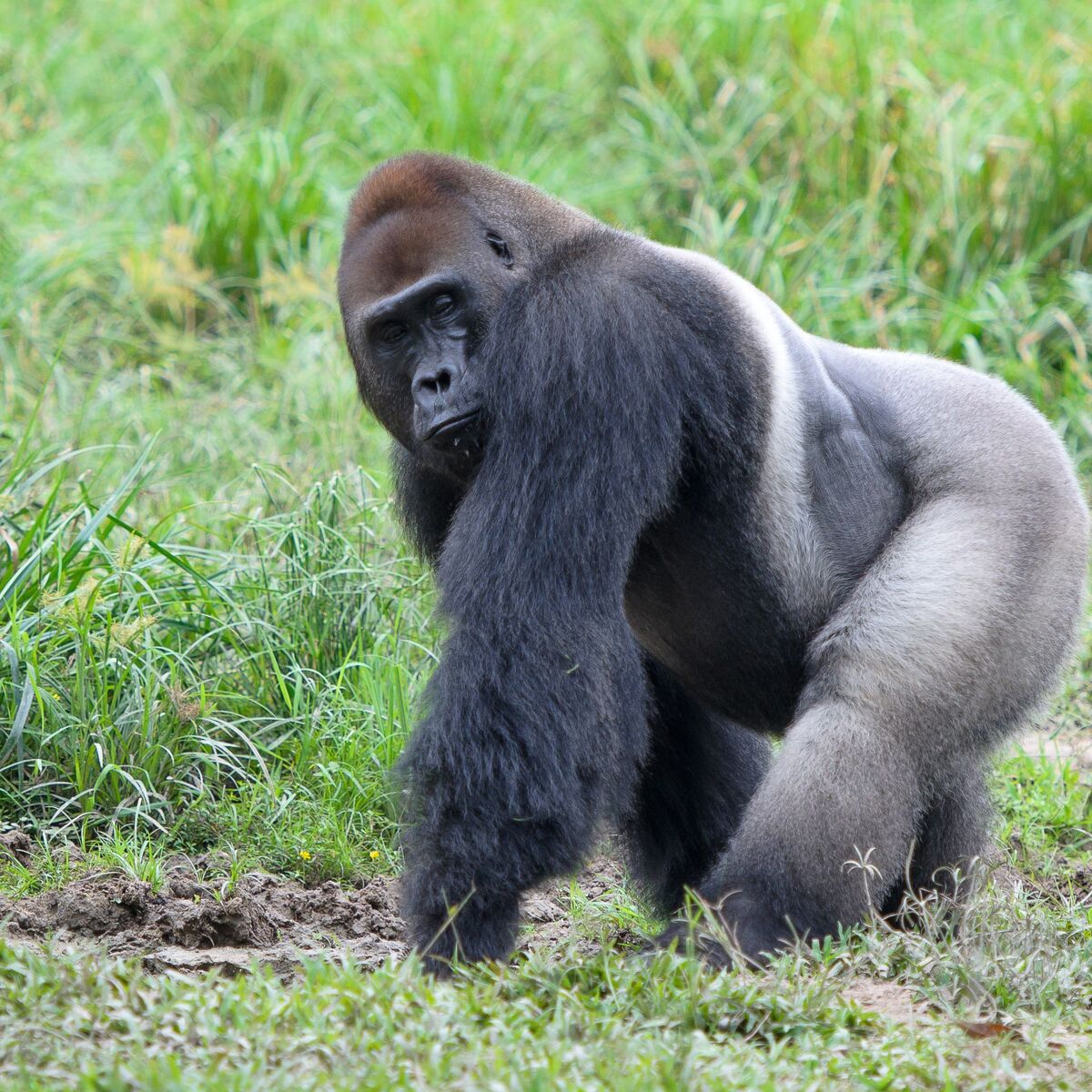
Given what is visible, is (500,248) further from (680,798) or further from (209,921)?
(209,921)

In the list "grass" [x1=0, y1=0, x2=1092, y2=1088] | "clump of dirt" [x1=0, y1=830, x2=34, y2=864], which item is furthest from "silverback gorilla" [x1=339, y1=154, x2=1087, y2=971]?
"clump of dirt" [x1=0, y1=830, x2=34, y2=864]

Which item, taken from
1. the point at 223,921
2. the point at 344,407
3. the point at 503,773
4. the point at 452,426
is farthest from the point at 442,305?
the point at 344,407

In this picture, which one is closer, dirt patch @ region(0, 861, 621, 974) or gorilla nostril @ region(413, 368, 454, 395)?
gorilla nostril @ region(413, 368, 454, 395)

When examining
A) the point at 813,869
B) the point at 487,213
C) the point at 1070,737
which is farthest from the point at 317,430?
the point at 813,869

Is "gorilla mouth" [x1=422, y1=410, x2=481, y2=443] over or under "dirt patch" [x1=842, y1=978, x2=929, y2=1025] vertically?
over

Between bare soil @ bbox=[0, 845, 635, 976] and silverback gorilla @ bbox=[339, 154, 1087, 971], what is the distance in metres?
0.59

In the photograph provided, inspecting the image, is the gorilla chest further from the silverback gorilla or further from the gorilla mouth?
the gorilla mouth

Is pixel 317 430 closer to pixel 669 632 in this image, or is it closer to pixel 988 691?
pixel 669 632

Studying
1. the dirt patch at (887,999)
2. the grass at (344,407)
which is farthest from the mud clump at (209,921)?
the dirt patch at (887,999)

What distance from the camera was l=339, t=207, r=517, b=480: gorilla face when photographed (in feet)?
9.81

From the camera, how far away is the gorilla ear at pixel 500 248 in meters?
3.22

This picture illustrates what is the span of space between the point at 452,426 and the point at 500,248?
1.64 feet

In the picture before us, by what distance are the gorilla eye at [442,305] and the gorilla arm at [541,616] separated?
167 millimetres

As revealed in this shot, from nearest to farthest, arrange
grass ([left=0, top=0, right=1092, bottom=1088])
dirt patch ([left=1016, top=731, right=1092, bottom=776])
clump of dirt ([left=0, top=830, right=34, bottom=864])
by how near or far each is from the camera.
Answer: grass ([left=0, top=0, right=1092, bottom=1088]) < clump of dirt ([left=0, top=830, right=34, bottom=864]) < dirt patch ([left=1016, top=731, right=1092, bottom=776])
